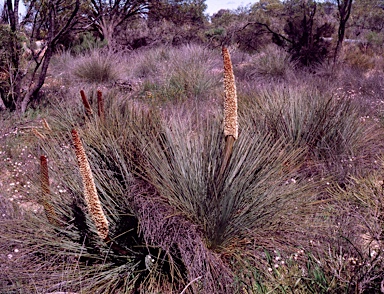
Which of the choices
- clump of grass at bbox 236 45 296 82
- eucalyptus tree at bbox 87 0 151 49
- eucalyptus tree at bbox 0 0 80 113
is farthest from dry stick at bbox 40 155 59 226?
eucalyptus tree at bbox 87 0 151 49

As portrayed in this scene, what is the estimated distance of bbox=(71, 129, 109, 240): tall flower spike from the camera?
2018mm

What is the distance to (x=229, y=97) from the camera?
2352 mm

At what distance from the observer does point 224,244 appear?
274 cm

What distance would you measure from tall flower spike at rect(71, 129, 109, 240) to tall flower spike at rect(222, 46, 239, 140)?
2.93 ft

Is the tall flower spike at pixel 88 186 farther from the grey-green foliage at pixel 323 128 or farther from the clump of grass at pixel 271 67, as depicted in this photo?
the clump of grass at pixel 271 67

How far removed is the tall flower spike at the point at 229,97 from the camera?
229cm

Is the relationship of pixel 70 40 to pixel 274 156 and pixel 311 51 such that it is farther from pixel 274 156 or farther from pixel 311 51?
pixel 274 156

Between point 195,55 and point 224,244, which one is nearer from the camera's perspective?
point 224,244

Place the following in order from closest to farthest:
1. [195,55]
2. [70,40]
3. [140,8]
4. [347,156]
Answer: [347,156], [195,55], [70,40], [140,8]

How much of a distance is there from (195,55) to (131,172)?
8.55 m

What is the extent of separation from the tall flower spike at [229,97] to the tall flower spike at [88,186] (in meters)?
0.89

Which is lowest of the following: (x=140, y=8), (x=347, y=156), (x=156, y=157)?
(x=347, y=156)

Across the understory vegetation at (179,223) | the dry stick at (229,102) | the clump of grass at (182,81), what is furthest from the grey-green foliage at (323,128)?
the clump of grass at (182,81)

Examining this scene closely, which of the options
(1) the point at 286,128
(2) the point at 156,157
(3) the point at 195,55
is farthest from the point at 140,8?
(2) the point at 156,157
